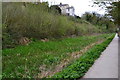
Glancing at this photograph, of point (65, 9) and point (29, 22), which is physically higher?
point (65, 9)

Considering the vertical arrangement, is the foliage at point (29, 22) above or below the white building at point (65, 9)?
below

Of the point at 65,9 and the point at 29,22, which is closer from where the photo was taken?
the point at 29,22

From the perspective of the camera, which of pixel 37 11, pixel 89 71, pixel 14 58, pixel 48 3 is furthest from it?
pixel 48 3

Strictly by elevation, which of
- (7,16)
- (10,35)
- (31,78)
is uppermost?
(7,16)

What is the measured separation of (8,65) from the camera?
8328 millimetres

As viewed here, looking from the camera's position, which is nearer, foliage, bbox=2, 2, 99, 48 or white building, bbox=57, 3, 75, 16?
foliage, bbox=2, 2, 99, 48

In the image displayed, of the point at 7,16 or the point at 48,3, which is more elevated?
the point at 48,3

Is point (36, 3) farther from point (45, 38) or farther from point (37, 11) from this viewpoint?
point (45, 38)

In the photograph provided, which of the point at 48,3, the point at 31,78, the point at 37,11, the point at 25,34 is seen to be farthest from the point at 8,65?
the point at 48,3

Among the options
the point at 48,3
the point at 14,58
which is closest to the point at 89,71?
the point at 14,58

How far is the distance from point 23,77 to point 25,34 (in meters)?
8.89

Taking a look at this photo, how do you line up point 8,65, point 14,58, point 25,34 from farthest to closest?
point 25,34
point 14,58
point 8,65

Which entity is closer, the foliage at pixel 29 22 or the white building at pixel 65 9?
the foliage at pixel 29 22

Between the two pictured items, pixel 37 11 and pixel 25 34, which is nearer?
pixel 25 34
